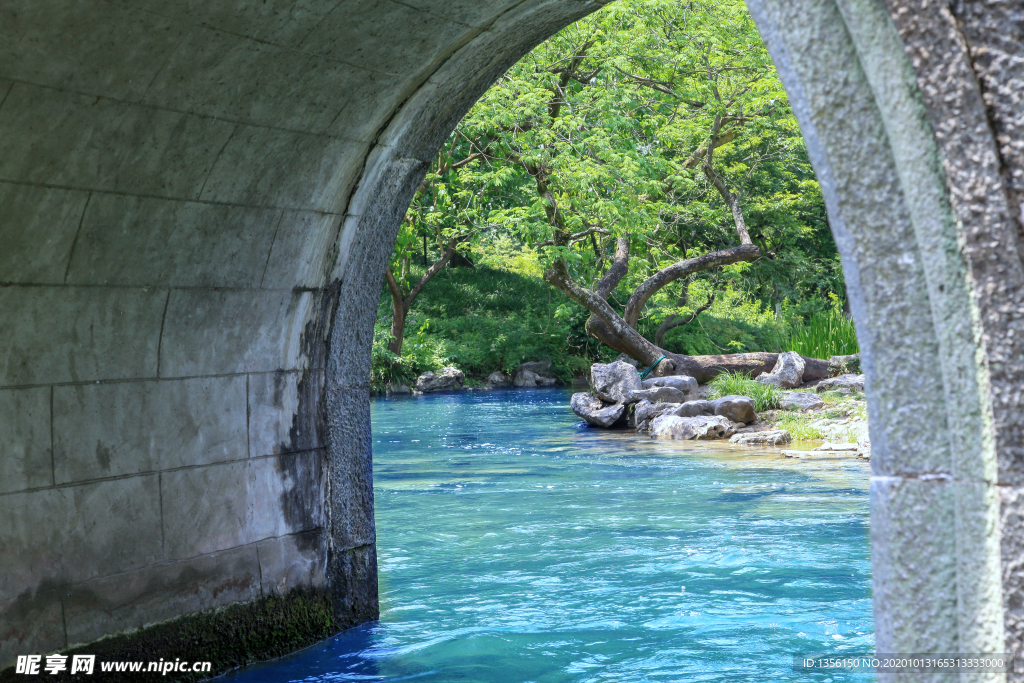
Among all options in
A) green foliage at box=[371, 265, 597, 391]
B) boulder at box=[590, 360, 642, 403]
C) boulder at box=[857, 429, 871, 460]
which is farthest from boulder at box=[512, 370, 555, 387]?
boulder at box=[857, 429, 871, 460]

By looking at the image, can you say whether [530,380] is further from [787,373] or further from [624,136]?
[787,373]

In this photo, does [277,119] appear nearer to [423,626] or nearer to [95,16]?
[95,16]

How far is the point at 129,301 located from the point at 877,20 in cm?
338

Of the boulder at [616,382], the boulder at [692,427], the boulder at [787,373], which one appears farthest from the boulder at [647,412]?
the boulder at [787,373]

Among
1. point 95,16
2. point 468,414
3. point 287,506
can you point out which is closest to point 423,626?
point 287,506

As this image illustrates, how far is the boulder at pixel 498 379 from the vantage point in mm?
26750

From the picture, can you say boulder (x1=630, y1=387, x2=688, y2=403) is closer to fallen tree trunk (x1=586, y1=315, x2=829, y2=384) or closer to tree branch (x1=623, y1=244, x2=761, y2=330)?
fallen tree trunk (x1=586, y1=315, x2=829, y2=384)

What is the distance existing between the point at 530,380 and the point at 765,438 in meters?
14.2

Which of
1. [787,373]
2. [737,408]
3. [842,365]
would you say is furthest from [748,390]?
[842,365]

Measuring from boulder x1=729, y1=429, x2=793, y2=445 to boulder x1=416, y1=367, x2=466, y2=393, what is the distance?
524 inches

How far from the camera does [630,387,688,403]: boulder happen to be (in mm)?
15674

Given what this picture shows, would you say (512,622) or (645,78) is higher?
(645,78)

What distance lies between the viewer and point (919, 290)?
1.60m

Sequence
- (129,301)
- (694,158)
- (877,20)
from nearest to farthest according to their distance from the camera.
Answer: (877,20)
(129,301)
(694,158)
